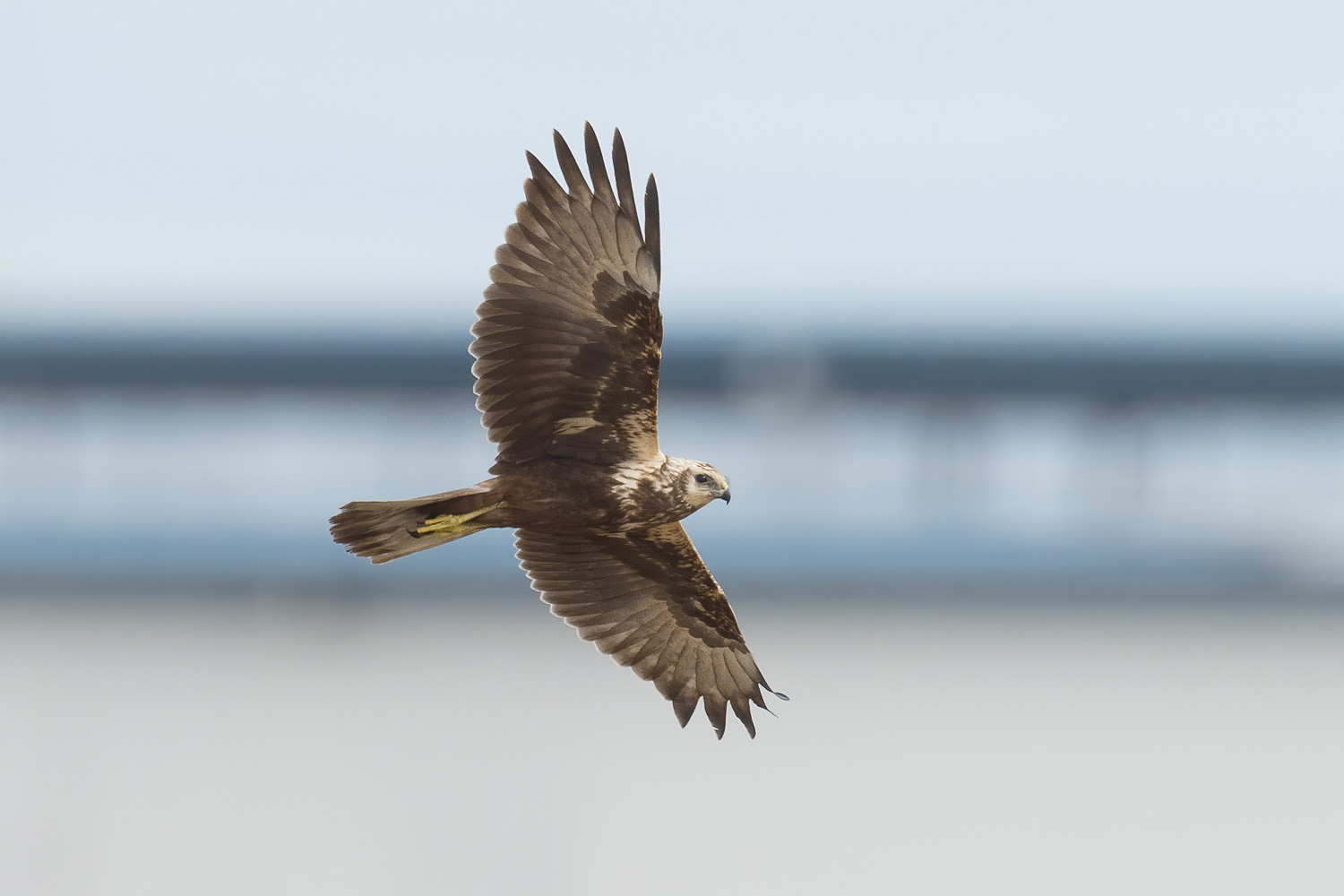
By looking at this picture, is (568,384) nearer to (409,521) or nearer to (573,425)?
(573,425)

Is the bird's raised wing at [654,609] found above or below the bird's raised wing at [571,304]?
below

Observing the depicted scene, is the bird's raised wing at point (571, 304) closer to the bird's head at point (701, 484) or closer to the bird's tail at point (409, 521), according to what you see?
the bird's tail at point (409, 521)

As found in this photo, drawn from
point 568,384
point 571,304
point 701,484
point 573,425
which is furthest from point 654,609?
point 571,304

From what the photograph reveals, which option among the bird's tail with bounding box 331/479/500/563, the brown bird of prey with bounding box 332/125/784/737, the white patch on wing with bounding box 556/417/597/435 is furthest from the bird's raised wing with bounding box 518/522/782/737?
the bird's tail with bounding box 331/479/500/563

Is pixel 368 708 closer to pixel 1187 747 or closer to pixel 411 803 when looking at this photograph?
pixel 411 803

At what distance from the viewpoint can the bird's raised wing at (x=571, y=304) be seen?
6168 millimetres

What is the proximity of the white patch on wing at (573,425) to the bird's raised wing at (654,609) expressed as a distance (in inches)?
36.4

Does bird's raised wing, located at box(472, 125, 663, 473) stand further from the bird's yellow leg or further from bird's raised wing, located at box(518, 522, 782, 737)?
bird's raised wing, located at box(518, 522, 782, 737)

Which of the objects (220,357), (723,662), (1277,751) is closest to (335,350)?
(220,357)

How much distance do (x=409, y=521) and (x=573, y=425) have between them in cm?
75

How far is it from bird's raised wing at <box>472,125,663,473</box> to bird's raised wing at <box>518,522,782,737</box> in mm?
1049

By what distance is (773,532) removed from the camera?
21562 mm

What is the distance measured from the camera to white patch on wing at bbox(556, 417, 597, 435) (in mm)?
6375

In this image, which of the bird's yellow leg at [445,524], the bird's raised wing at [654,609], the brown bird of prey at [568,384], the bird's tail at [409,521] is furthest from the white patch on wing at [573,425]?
the bird's raised wing at [654,609]
